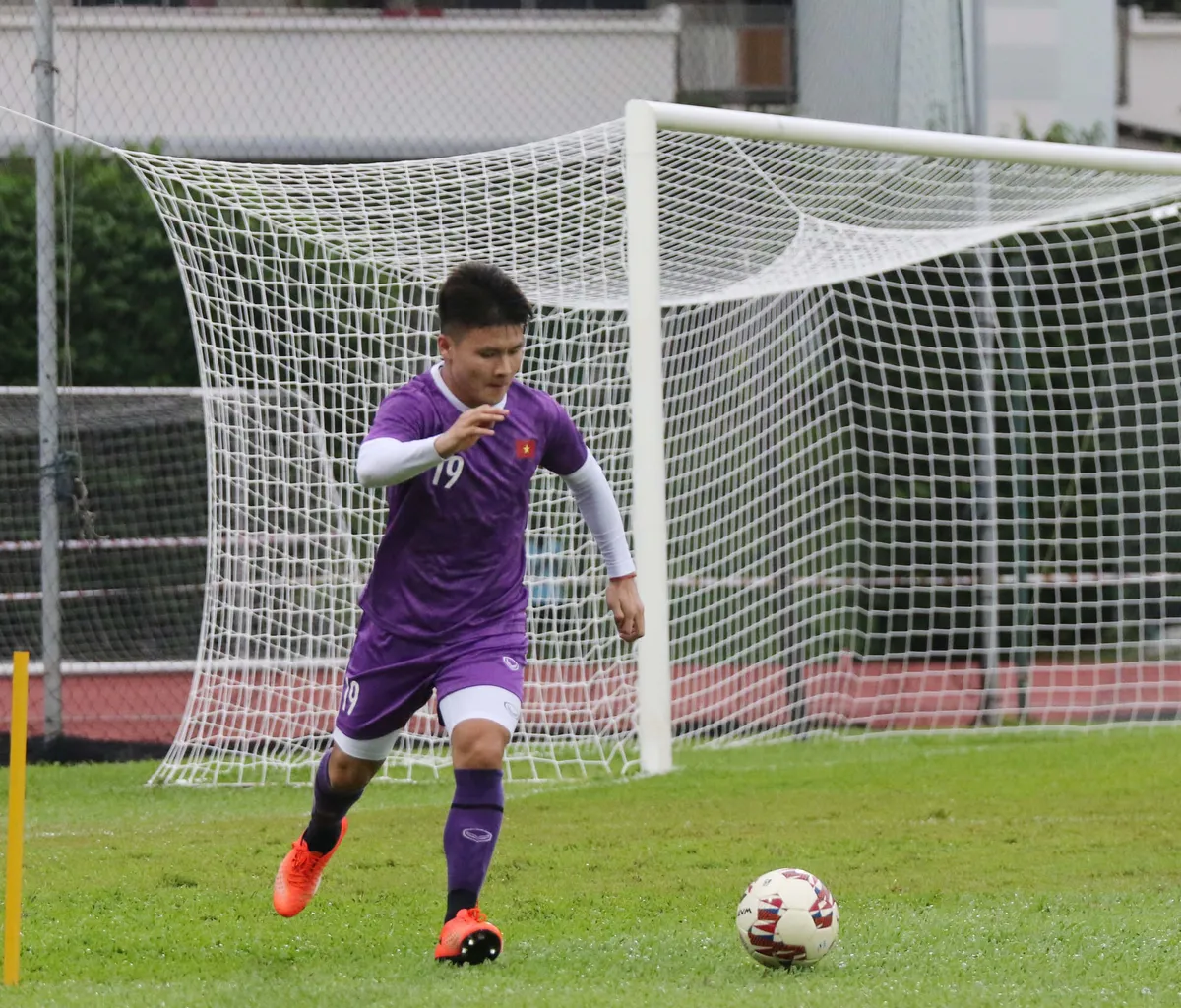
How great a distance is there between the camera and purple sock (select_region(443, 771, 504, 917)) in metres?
4.01

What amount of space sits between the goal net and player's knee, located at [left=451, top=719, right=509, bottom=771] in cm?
370

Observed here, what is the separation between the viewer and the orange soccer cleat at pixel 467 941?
3928 millimetres

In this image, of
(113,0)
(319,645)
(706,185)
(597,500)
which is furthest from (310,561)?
(113,0)

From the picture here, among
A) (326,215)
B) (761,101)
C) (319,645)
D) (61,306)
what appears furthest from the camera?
(761,101)

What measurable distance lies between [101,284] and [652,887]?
304 inches

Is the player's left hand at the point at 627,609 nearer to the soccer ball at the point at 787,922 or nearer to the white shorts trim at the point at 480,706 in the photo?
the white shorts trim at the point at 480,706

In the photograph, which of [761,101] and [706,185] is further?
[761,101]

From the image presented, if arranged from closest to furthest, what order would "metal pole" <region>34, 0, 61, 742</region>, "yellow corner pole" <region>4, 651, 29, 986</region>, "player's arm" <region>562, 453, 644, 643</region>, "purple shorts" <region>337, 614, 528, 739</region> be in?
"yellow corner pole" <region>4, 651, 29, 986</region> < "purple shorts" <region>337, 614, 528, 739</region> < "player's arm" <region>562, 453, 644, 643</region> < "metal pole" <region>34, 0, 61, 742</region>

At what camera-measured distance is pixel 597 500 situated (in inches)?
184

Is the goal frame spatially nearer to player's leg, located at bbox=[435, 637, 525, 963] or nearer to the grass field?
the grass field

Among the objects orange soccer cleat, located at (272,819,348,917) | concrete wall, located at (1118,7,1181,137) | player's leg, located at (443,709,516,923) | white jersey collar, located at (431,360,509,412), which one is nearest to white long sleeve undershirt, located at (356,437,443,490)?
white jersey collar, located at (431,360,509,412)

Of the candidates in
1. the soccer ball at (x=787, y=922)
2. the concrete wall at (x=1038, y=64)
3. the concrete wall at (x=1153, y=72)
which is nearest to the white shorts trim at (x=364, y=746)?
the soccer ball at (x=787, y=922)

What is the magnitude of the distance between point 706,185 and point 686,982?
217 inches

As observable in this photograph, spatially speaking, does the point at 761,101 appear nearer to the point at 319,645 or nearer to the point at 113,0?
the point at 113,0
